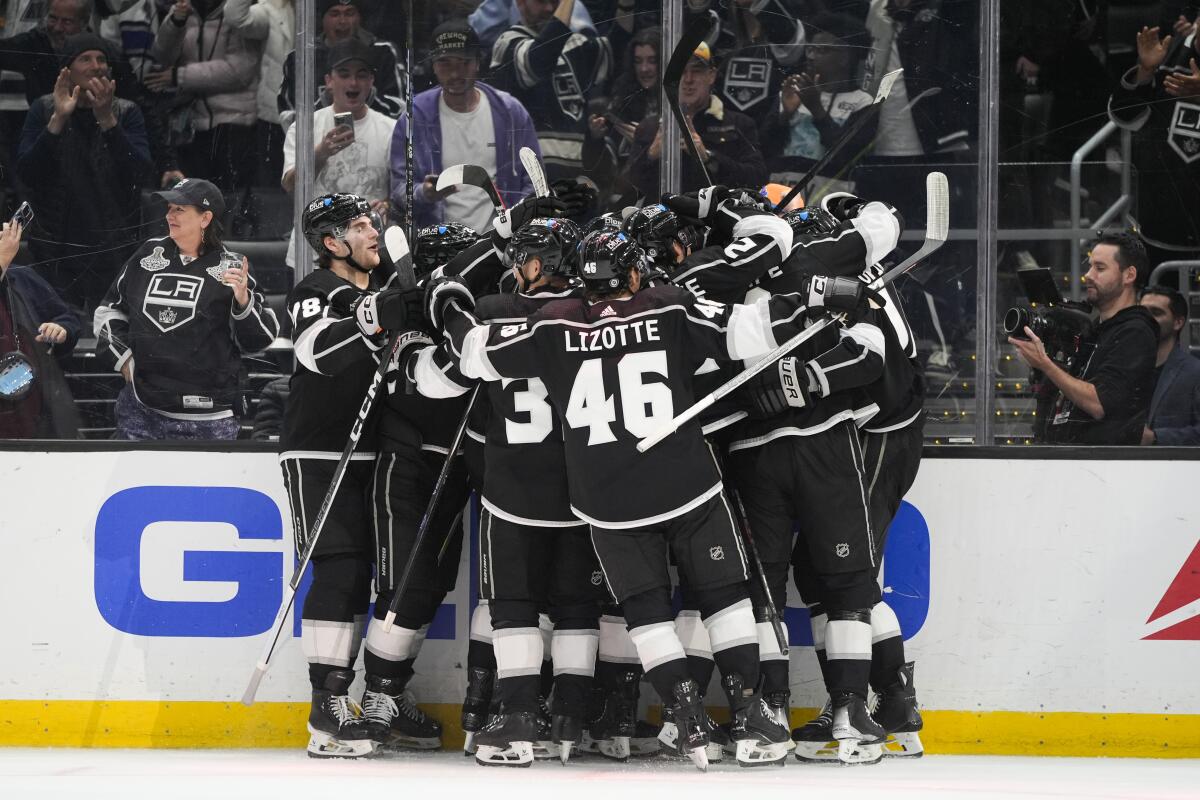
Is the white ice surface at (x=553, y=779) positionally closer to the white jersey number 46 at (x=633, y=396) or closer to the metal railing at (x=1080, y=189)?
the white jersey number 46 at (x=633, y=396)

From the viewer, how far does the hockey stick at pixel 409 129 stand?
430 centimetres

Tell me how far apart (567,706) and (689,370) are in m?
0.85

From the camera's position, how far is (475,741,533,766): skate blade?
11.2ft

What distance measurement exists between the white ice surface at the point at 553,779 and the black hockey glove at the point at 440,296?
1.05 meters

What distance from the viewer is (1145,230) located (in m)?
4.18

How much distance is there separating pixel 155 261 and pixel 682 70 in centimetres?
162

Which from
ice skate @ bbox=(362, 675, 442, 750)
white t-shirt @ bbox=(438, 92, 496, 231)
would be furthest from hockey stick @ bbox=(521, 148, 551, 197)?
ice skate @ bbox=(362, 675, 442, 750)

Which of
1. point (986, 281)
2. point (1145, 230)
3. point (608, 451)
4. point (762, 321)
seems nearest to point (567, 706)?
point (608, 451)

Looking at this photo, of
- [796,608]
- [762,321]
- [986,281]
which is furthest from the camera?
[986,281]

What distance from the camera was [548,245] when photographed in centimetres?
344

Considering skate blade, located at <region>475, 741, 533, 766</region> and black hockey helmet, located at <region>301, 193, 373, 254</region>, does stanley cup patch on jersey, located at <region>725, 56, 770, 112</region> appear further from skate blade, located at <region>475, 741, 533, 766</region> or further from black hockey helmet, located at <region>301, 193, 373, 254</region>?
skate blade, located at <region>475, 741, 533, 766</region>

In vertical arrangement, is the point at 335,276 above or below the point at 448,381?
above

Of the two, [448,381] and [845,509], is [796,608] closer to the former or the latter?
[845,509]

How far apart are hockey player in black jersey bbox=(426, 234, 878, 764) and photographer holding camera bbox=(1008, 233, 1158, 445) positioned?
40.3 inches
